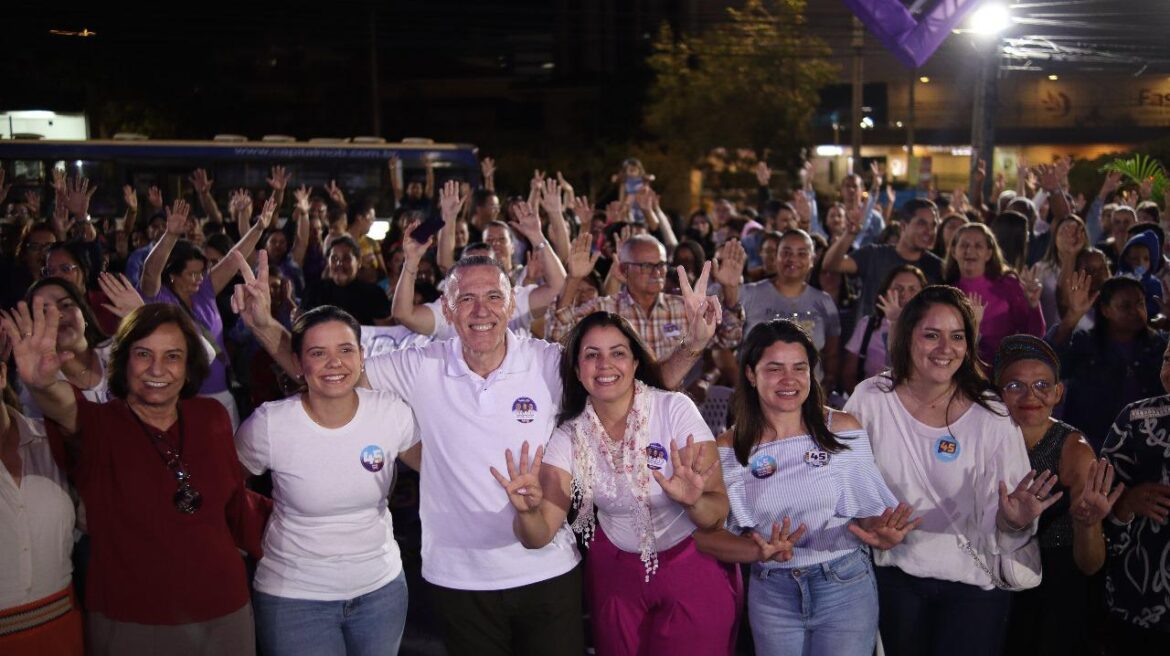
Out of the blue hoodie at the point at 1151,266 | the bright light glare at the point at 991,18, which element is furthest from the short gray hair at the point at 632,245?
the bright light glare at the point at 991,18

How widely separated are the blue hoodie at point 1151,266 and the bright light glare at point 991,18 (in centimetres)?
549

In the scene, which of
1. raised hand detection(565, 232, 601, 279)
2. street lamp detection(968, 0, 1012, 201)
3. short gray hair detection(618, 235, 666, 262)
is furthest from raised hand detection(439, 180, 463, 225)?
street lamp detection(968, 0, 1012, 201)

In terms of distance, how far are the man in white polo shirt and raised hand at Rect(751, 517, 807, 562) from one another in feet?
2.25

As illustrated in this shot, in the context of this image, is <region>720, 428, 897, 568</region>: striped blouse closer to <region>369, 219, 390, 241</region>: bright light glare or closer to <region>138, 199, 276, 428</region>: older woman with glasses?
<region>138, 199, 276, 428</region>: older woman with glasses

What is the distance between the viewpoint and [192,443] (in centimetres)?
356

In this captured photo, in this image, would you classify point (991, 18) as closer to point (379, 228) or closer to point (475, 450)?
point (379, 228)

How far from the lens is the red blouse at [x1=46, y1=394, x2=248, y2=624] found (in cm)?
341

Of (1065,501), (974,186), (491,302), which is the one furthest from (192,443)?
(974,186)

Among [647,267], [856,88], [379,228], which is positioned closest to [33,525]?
[647,267]

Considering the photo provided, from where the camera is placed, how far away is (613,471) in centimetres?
368

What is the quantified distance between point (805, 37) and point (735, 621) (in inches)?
1120

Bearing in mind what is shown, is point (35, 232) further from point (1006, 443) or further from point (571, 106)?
point (571, 106)

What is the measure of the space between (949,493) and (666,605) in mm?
1127

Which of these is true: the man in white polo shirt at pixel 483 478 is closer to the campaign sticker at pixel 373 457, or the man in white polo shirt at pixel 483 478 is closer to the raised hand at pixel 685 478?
the campaign sticker at pixel 373 457
